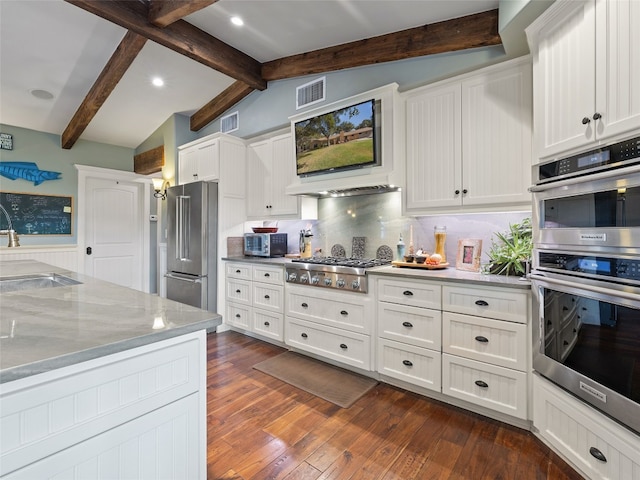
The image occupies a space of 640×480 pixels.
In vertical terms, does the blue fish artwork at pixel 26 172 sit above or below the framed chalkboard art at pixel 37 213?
above

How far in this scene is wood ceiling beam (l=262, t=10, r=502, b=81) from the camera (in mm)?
2297

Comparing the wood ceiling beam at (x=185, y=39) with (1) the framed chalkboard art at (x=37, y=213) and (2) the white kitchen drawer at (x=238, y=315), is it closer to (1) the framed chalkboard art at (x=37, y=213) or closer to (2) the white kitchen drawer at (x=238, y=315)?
(2) the white kitchen drawer at (x=238, y=315)

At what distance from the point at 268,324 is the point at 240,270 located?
29.5 inches

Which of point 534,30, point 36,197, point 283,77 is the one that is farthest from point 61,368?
point 36,197

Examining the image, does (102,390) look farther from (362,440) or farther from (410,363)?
(410,363)

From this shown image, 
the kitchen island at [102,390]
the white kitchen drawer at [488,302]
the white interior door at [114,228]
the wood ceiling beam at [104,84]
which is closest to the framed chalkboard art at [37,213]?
the white interior door at [114,228]

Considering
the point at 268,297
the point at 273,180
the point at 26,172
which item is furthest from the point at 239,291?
the point at 26,172

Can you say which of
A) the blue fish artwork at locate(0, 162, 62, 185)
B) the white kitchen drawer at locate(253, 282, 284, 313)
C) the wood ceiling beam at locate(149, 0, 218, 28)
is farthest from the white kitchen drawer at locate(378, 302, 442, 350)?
the blue fish artwork at locate(0, 162, 62, 185)

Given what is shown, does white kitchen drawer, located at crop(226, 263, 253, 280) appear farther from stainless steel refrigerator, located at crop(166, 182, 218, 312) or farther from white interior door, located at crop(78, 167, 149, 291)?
white interior door, located at crop(78, 167, 149, 291)

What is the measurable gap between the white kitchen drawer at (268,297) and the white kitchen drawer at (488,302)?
5.54ft

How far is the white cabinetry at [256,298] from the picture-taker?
3295 millimetres

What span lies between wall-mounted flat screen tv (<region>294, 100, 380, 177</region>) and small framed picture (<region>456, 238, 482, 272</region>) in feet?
3.29

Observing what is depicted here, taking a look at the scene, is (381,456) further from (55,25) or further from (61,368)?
(55,25)

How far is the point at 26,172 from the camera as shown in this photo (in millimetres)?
4492
